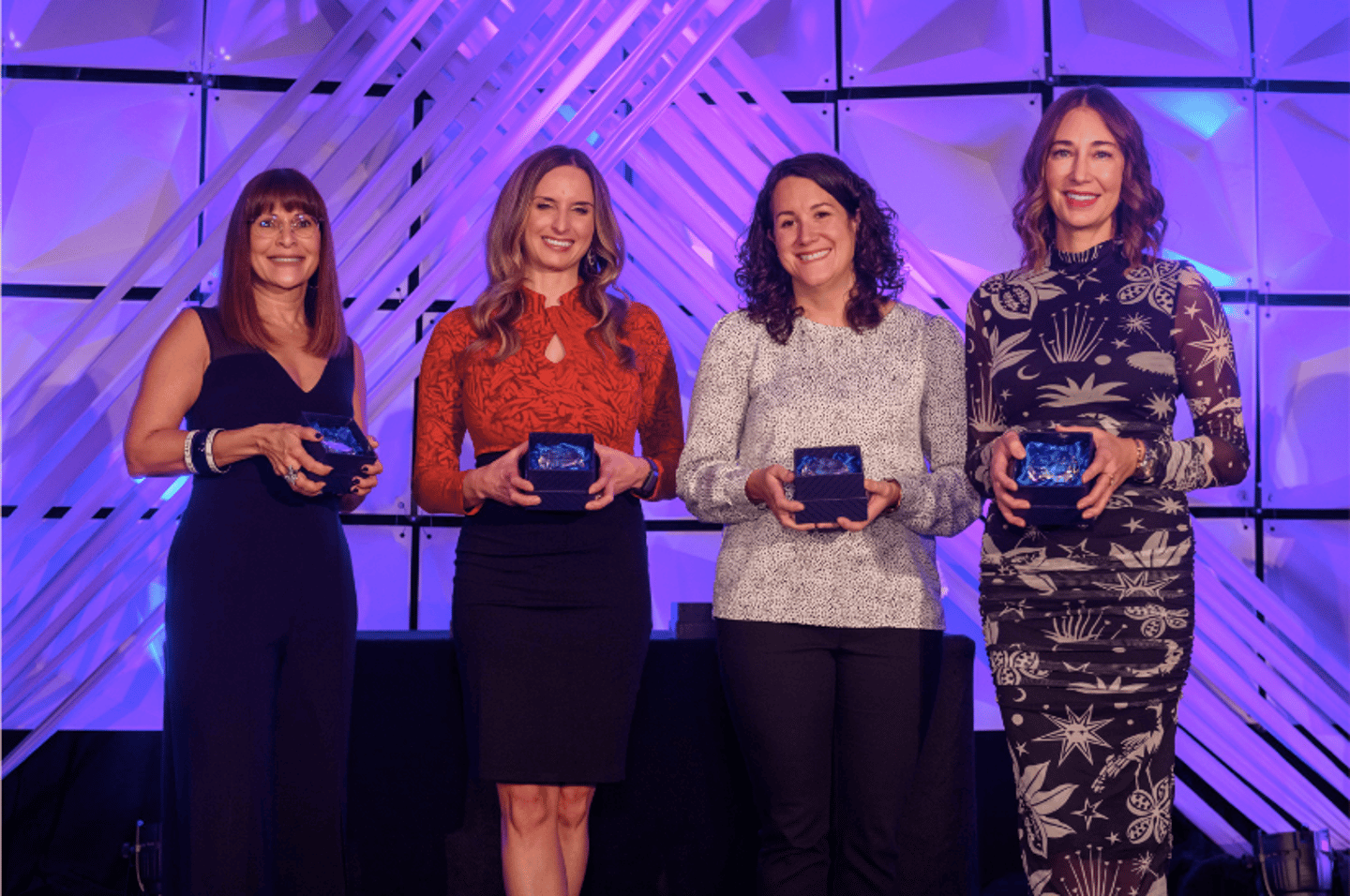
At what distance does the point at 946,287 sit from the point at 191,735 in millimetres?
2086

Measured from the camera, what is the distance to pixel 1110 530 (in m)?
1.80

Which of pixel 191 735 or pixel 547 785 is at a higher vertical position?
pixel 191 735

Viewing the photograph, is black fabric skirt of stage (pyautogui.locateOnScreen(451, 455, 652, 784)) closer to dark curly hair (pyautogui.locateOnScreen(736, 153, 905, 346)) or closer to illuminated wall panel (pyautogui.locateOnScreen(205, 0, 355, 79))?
dark curly hair (pyautogui.locateOnScreen(736, 153, 905, 346))

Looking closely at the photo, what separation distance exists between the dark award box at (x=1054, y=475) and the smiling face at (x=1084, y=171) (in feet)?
1.49

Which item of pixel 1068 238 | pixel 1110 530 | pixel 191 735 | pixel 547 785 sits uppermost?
pixel 1068 238

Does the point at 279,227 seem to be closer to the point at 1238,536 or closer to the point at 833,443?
the point at 833,443

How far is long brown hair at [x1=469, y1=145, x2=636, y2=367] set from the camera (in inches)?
87.0

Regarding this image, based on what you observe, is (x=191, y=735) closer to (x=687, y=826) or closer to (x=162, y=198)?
(x=687, y=826)

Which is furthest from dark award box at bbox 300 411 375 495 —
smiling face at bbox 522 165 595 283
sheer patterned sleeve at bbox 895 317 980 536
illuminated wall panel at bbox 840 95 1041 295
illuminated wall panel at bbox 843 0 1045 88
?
illuminated wall panel at bbox 843 0 1045 88

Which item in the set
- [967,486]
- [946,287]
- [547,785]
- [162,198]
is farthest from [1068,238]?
[162,198]

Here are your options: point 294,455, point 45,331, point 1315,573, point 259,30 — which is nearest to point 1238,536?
point 1315,573

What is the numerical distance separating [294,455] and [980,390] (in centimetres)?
124

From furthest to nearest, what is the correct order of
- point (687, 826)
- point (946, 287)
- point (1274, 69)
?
point (1274, 69)
point (946, 287)
point (687, 826)

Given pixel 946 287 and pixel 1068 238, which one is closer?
pixel 1068 238
